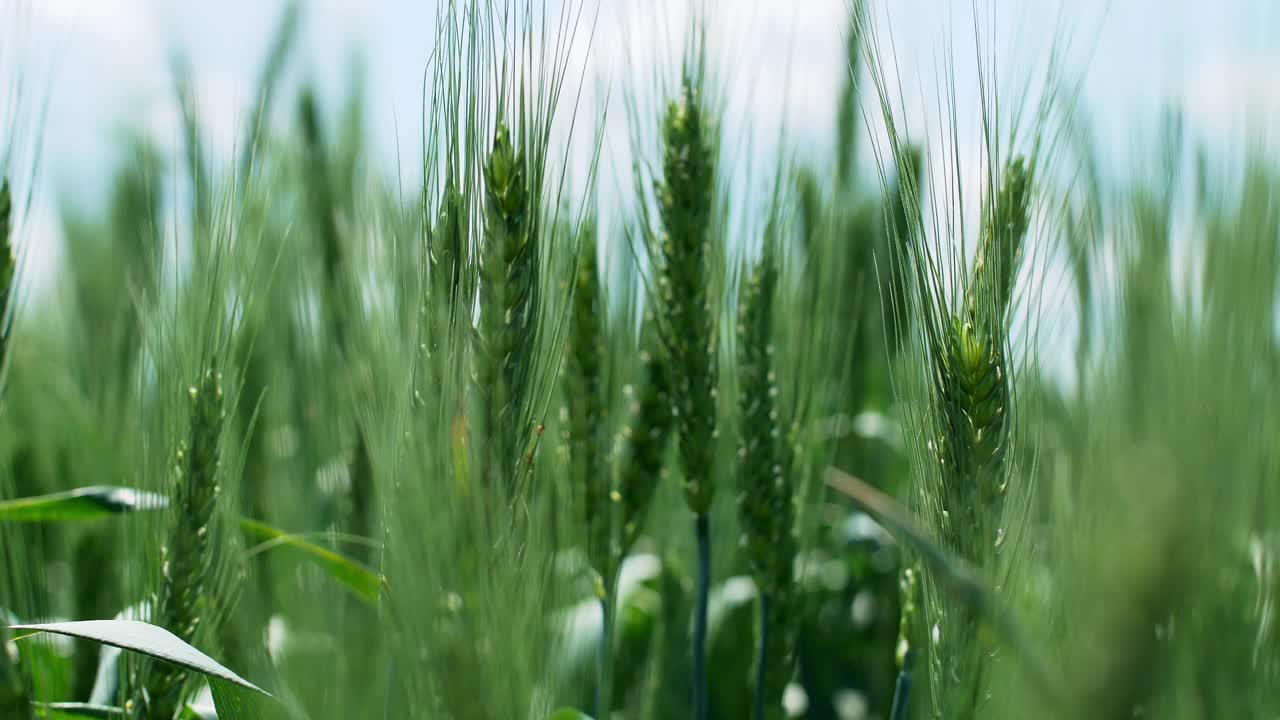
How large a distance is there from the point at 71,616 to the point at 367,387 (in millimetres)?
769

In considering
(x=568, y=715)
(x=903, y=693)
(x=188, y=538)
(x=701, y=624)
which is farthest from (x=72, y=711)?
(x=903, y=693)

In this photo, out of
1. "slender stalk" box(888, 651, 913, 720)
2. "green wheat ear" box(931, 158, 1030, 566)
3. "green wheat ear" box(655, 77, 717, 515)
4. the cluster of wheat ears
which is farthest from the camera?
"green wheat ear" box(655, 77, 717, 515)

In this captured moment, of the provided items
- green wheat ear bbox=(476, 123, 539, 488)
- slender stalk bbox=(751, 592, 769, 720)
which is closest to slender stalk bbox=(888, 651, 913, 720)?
slender stalk bbox=(751, 592, 769, 720)

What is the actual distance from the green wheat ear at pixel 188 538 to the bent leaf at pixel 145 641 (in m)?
0.13

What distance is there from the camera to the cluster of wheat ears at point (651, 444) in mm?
484

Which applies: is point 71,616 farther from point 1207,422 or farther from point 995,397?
point 1207,422

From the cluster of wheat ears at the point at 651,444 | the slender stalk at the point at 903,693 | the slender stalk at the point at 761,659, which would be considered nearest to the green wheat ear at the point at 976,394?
the cluster of wheat ears at the point at 651,444

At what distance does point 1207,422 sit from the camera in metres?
0.44

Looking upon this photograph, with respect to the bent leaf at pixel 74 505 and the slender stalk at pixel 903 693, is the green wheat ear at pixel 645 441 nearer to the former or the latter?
the slender stalk at pixel 903 693

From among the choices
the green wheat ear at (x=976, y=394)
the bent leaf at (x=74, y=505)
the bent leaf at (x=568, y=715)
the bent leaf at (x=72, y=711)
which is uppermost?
the green wheat ear at (x=976, y=394)

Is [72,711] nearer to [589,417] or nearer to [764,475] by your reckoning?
[589,417]

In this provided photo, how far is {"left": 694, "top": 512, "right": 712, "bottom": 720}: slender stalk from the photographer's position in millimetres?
812

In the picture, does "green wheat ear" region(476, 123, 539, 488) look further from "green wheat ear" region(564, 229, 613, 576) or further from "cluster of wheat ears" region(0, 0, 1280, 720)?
"green wheat ear" region(564, 229, 613, 576)

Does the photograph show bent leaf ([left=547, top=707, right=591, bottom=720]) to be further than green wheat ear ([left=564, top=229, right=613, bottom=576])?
No
